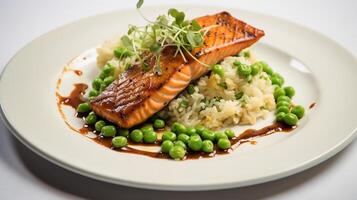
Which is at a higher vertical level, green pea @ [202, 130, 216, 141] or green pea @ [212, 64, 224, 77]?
green pea @ [212, 64, 224, 77]

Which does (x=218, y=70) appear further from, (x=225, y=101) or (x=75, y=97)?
(x=75, y=97)

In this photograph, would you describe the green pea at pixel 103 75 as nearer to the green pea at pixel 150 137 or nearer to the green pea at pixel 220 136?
the green pea at pixel 150 137

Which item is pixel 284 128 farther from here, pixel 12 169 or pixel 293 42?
pixel 12 169

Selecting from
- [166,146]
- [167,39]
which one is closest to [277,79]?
[167,39]

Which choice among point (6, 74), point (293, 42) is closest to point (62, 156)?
point (6, 74)

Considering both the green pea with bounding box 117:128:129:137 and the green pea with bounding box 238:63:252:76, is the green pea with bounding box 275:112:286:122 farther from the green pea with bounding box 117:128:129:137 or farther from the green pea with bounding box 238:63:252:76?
the green pea with bounding box 117:128:129:137

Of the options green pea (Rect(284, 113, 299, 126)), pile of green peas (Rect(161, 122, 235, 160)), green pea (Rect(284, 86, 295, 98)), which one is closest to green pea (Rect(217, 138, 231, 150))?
pile of green peas (Rect(161, 122, 235, 160))
